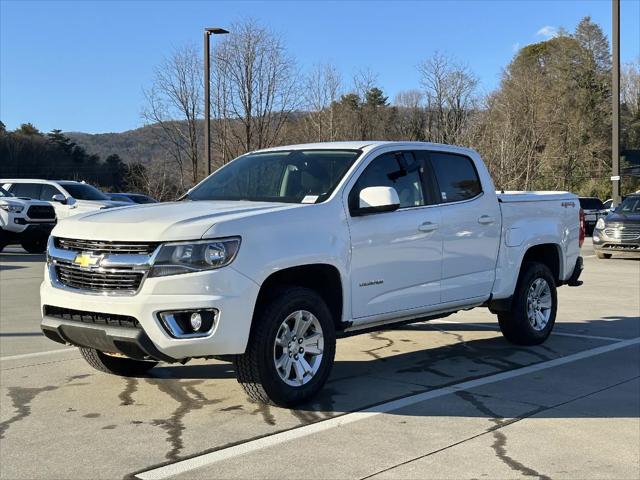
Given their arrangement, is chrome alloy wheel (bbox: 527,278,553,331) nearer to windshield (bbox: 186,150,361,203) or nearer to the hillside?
windshield (bbox: 186,150,361,203)

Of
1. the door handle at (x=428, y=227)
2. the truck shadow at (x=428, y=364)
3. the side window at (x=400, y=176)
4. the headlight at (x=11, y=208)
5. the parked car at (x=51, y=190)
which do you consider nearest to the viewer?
the truck shadow at (x=428, y=364)

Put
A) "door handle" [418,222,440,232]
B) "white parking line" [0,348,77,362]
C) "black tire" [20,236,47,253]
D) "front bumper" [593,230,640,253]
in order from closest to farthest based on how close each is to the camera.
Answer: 1. "door handle" [418,222,440,232]
2. "white parking line" [0,348,77,362]
3. "front bumper" [593,230,640,253]
4. "black tire" [20,236,47,253]

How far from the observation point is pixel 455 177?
7121 millimetres

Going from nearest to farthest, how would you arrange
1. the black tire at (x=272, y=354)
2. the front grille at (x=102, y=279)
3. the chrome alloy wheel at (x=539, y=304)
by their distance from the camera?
1. the front grille at (x=102, y=279)
2. the black tire at (x=272, y=354)
3. the chrome alloy wheel at (x=539, y=304)

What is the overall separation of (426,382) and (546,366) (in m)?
1.35

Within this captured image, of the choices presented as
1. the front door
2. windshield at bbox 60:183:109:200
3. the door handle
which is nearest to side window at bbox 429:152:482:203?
the front door

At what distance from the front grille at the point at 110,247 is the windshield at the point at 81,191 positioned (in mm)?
16341

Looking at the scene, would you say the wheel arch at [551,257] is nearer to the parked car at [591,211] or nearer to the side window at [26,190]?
the side window at [26,190]

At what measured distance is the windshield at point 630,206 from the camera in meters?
19.4

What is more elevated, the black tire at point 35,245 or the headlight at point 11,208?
the headlight at point 11,208

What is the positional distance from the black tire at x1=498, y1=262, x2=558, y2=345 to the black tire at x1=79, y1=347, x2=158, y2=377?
146 inches

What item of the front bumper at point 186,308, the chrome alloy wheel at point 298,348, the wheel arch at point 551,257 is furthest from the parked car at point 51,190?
the front bumper at point 186,308

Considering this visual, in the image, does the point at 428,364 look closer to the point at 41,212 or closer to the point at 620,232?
the point at 620,232

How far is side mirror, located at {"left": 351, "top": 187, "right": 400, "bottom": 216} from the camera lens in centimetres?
577
